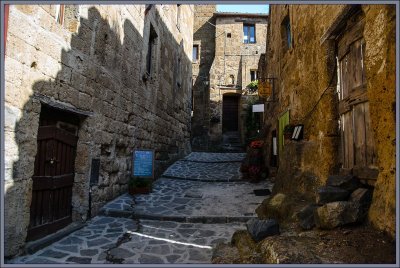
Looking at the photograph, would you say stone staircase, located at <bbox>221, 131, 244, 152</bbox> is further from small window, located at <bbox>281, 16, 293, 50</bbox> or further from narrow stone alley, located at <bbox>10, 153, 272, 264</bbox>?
small window, located at <bbox>281, 16, 293, 50</bbox>

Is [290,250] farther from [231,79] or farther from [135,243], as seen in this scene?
[231,79]

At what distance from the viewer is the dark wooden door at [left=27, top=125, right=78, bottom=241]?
372 cm

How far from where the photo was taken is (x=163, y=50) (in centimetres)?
883

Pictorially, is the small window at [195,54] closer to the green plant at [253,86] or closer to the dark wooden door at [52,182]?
the green plant at [253,86]

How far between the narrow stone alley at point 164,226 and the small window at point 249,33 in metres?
12.3

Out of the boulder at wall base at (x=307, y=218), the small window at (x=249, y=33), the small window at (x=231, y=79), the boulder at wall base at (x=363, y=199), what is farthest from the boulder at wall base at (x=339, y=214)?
the small window at (x=249, y=33)

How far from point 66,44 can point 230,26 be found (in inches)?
603

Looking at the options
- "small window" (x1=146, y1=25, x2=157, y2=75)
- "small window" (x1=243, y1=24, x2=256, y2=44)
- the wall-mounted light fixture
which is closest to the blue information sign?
"small window" (x1=146, y1=25, x2=157, y2=75)

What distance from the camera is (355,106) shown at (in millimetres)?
3168

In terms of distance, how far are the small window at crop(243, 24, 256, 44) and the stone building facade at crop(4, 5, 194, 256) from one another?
34.7 ft

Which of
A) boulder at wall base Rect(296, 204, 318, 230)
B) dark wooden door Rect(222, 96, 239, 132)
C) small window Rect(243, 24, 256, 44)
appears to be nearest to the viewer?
boulder at wall base Rect(296, 204, 318, 230)

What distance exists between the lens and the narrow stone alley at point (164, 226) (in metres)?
3.36

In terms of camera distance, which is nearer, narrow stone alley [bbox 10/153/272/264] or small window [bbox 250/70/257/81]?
narrow stone alley [bbox 10/153/272/264]

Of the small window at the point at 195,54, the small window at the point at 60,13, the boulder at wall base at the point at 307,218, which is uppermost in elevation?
the small window at the point at 195,54
